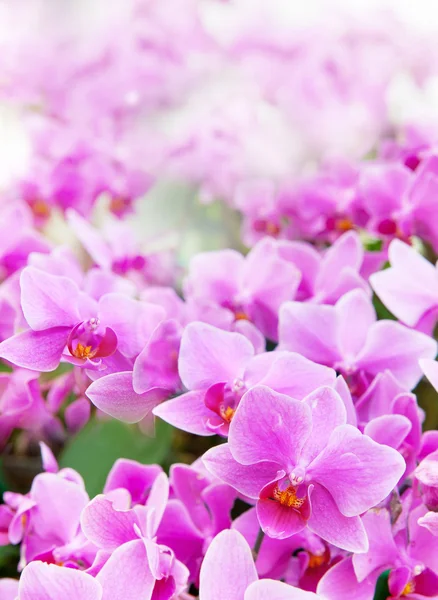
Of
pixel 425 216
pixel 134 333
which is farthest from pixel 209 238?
pixel 134 333

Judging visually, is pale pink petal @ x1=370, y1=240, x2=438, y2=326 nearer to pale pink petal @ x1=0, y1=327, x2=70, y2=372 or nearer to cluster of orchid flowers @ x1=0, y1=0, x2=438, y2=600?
cluster of orchid flowers @ x1=0, y1=0, x2=438, y2=600

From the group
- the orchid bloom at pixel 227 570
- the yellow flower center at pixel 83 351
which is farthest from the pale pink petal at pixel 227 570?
the yellow flower center at pixel 83 351

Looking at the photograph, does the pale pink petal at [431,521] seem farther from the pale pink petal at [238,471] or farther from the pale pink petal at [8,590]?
the pale pink petal at [8,590]

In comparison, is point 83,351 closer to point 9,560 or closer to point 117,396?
point 117,396

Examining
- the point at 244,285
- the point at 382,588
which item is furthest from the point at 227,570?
the point at 244,285

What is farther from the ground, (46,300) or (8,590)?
(46,300)

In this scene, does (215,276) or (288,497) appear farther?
(215,276)

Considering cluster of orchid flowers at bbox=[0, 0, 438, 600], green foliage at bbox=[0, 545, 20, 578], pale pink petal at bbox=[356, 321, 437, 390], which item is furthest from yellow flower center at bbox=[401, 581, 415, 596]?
green foliage at bbox=[0, 545, 20, 578]
